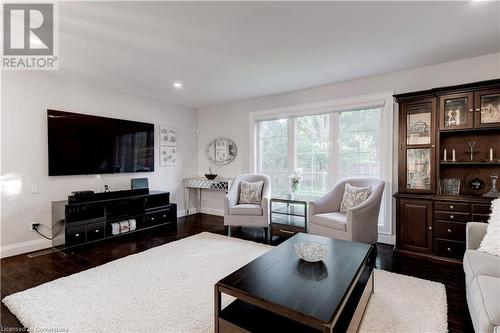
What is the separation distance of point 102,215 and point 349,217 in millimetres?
3473

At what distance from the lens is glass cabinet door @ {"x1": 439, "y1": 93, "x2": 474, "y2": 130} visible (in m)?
2.93

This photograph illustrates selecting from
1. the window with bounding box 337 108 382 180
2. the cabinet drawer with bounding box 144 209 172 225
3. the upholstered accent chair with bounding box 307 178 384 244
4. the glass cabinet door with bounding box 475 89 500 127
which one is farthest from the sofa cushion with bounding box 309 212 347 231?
the cabinet drawer with bounding box 144 209 172 225

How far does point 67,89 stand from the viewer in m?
3.81

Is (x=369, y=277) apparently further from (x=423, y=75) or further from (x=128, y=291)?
(x=423, y=75)

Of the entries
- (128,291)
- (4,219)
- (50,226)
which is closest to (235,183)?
(128,291)

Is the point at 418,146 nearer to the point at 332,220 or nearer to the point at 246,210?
the point at 332,220

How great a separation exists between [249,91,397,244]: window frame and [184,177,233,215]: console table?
627mm

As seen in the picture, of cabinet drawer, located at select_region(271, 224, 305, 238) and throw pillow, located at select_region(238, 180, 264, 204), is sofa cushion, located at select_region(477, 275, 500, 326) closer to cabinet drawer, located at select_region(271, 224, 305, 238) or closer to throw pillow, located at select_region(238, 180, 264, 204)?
cabinet drawer, located at select_region(271, 224, 305, 238)

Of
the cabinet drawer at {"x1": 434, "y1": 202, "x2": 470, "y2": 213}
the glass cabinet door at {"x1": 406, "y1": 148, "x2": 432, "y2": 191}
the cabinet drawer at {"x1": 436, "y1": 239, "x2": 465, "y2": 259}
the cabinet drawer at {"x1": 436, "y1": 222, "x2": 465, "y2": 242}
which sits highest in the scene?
the glass cabinet door at {"x1": 406, "y1": 148, "x2": 432, "y2": 191}

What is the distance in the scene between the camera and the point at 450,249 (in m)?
2.92

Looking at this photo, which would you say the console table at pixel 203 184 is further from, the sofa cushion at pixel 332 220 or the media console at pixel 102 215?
the sofa cushion at pixel 332 220

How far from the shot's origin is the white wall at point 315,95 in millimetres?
3164

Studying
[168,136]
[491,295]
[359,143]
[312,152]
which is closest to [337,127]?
[359,143]

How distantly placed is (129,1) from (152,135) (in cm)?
318
